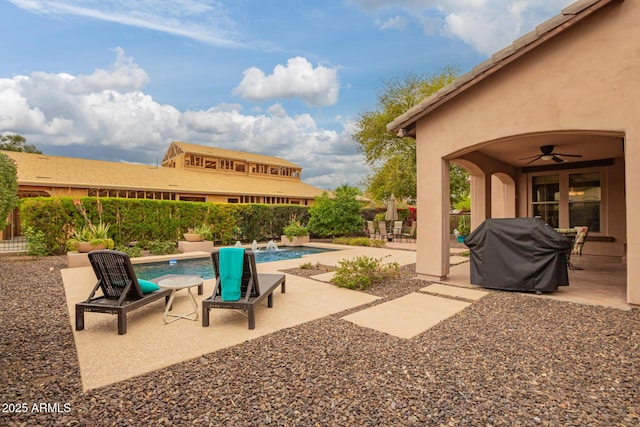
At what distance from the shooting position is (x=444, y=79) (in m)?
22.2

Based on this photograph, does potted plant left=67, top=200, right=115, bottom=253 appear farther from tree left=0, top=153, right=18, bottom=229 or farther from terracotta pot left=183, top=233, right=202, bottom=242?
terracotta pot left=183, top=233, right=202, bottom=242

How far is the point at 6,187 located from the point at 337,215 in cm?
1385

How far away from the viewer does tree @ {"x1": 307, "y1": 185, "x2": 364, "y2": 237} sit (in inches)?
731

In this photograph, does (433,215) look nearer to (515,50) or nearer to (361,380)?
(515,50)

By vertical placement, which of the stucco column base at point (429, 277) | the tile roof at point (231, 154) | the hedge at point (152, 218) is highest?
the tile roof at point (231, 154)

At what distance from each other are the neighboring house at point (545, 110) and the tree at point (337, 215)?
9027 millimetres

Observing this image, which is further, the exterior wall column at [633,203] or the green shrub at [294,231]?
the green shrub at [294,231]

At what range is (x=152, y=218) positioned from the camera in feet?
46.5

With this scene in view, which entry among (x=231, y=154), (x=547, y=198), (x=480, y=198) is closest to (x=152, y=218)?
(x=480, y=198)

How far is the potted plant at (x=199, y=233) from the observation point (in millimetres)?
14516

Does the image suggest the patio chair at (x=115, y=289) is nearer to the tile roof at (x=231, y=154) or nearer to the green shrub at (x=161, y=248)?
the green shrub at (x=161, y=248)

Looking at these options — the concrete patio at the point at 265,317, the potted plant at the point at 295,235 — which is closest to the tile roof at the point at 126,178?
the potted plant at the point at 295,235

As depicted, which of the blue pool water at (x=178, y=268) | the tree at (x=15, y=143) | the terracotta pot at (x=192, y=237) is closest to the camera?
the blue pool water at (x=178, y=268)

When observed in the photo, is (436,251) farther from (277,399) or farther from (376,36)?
(376,36)
